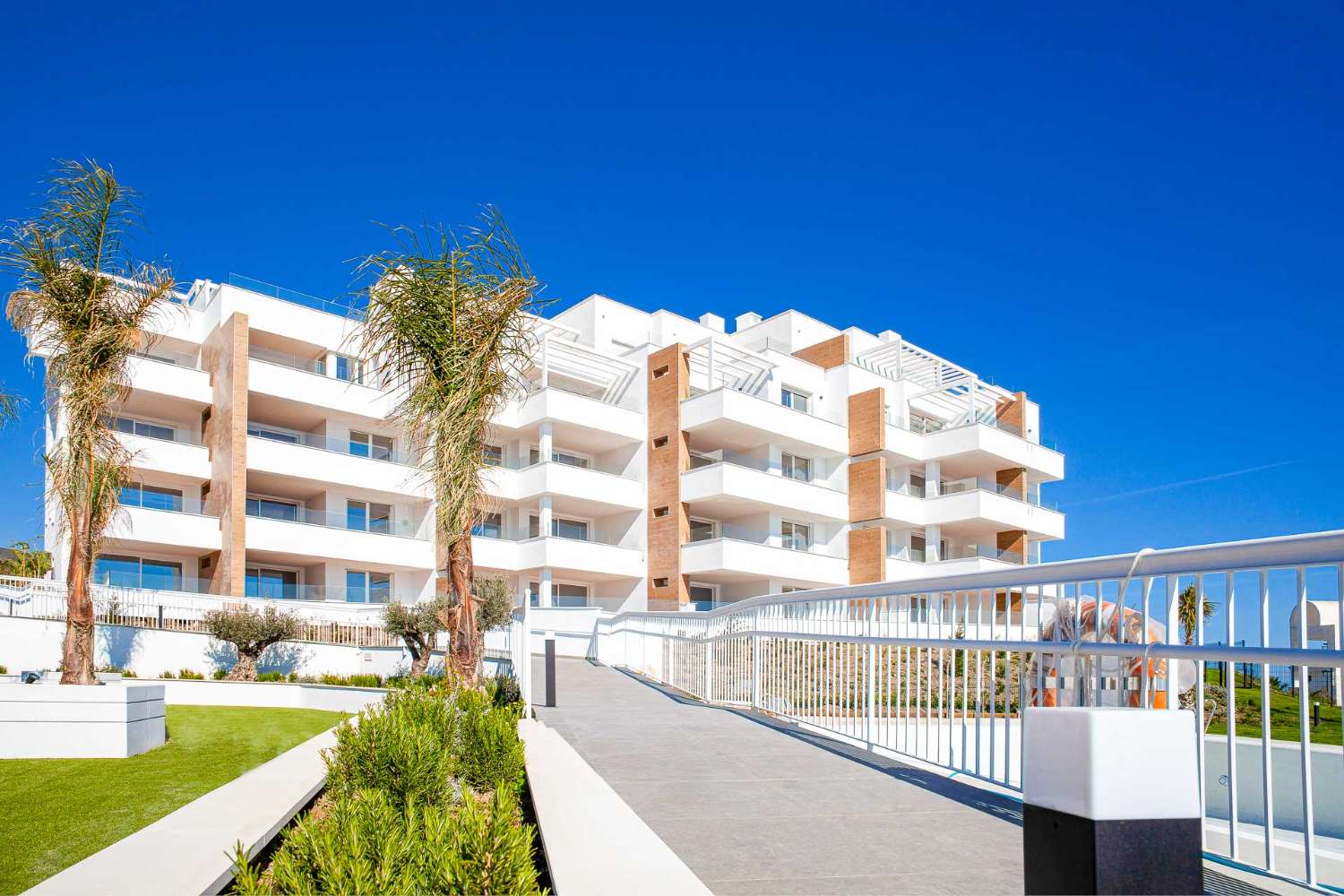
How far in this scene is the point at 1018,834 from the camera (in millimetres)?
6098

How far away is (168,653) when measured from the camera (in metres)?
27.4

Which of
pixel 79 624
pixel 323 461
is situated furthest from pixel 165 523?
pixel 79 624

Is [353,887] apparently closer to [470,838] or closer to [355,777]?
[470,838]

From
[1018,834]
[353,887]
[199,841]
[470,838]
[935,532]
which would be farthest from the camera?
[935,532]

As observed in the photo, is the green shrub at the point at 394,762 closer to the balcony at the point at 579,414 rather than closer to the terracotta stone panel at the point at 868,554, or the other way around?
the balcony at the point at 579,414

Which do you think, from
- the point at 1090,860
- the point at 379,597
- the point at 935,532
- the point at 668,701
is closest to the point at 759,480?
the point at 935,532

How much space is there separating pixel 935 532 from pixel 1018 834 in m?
45.2

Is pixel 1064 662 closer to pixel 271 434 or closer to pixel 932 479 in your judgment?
pixel 271 434

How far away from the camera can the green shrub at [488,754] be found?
26.0ft

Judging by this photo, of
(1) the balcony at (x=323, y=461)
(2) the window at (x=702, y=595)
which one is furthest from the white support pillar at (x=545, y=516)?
(2) the window at (x=702, y=595)

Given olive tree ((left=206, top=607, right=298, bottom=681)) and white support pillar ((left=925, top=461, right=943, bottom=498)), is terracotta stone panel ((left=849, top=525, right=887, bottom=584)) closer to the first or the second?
white support pillar ((left=925, top=461, right=943, bottom=498))

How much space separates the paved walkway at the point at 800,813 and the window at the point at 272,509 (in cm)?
2941

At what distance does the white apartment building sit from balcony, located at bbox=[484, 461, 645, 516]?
3.6 inches

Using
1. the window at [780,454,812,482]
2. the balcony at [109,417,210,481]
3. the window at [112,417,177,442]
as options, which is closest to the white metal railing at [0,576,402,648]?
the balcony at [109,417,210,481]
